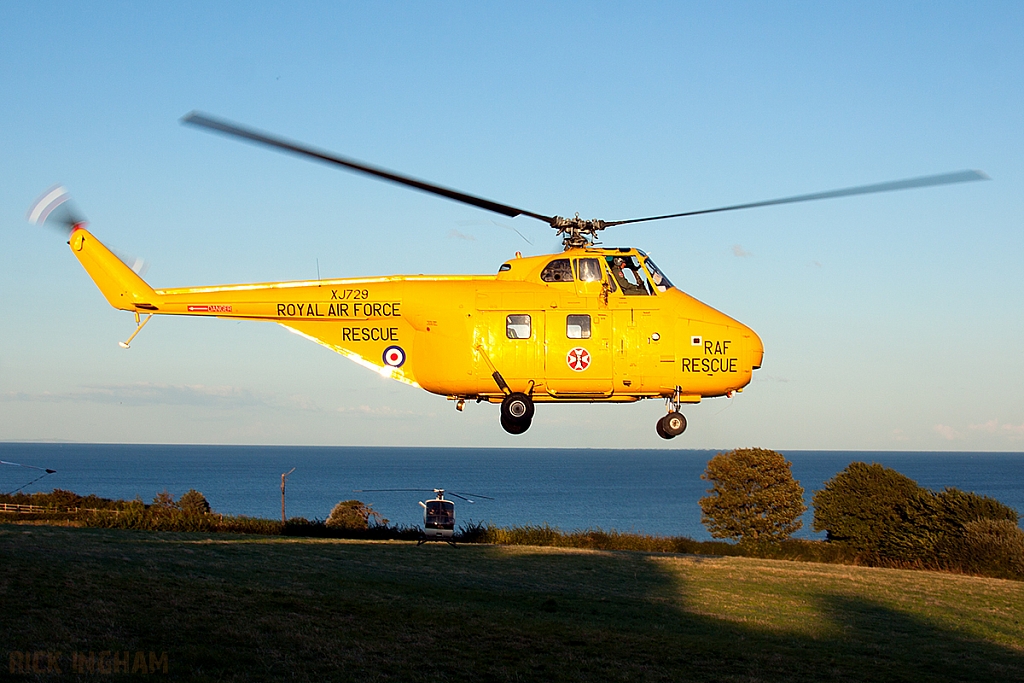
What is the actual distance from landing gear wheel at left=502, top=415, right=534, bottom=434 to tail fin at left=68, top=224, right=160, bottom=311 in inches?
264

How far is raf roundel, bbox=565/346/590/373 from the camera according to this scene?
14.8 meters

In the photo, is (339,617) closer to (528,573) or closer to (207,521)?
(528,573)

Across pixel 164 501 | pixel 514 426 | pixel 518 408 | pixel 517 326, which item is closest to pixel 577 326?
pixel 517 326

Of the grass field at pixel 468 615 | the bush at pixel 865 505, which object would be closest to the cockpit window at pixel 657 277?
the grass field at pixel 468 615

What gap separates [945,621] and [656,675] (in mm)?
18038

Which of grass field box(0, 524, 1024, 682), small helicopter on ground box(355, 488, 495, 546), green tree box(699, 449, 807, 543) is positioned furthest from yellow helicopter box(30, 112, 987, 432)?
green tree box(699, 449, 807, 543)

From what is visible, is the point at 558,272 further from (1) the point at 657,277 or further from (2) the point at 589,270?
(1) the point at 657,277

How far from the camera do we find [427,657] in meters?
27.7

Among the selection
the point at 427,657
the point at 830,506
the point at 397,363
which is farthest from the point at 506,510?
the point at 397,363

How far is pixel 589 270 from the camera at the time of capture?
15188mm

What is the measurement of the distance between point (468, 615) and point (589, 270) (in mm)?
21990

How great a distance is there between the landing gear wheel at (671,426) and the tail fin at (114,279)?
9.14 meters

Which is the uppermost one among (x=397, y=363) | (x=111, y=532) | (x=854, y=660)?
(x=397, y=363)

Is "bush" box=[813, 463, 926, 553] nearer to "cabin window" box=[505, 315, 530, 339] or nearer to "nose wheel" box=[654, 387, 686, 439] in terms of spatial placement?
"nose wheel" box=[654, 387, 686, 439]
